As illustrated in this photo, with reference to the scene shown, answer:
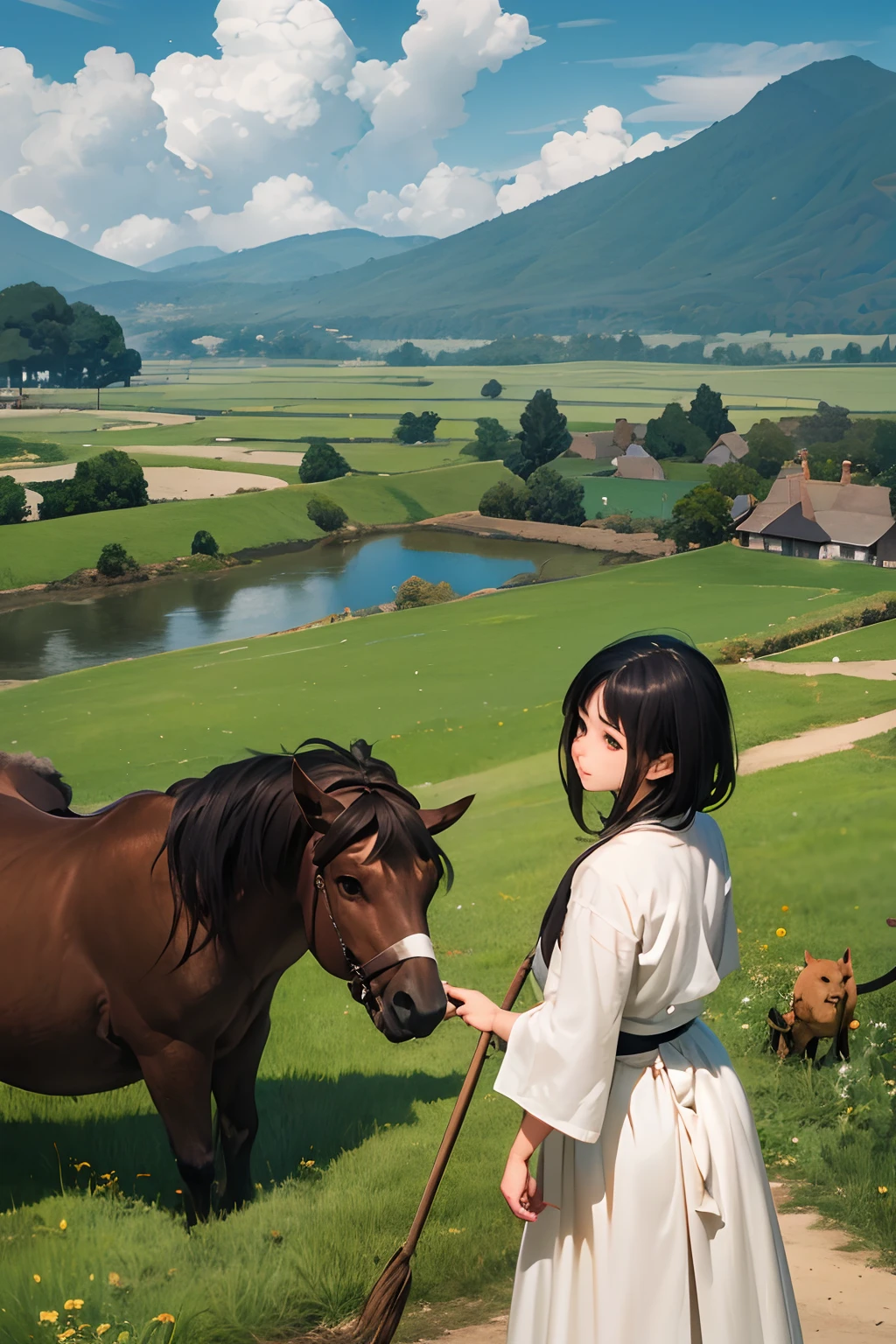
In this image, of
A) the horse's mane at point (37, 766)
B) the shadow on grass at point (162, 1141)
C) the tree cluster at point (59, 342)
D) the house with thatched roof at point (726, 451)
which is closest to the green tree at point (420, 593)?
the house with thatched roof at point (726, 451)

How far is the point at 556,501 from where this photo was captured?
14281mm

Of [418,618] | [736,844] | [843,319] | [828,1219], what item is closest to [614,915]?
[828,1219]

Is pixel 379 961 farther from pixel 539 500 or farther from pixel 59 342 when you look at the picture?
pixel 59 342

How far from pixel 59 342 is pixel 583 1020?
13.3 m

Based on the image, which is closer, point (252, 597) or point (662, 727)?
point (662, 727)

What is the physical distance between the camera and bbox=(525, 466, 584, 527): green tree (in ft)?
46.7

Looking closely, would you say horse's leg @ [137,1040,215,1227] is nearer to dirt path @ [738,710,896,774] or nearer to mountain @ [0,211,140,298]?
dirt path @ [738,710,896,774]

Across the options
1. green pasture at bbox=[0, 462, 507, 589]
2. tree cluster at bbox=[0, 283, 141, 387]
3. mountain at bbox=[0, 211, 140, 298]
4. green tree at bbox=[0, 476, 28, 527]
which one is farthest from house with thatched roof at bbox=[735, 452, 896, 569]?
green tree at bbox=[0, 476, 28, 527]

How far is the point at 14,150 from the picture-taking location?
41.1ft

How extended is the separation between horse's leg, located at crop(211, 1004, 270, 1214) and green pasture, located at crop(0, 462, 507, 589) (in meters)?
9.38

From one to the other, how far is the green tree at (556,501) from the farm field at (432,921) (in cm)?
90

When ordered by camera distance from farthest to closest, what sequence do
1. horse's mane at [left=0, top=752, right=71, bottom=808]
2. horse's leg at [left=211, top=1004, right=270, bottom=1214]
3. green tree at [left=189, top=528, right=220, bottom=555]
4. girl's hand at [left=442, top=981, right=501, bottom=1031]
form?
green tree at [left=189, top=528, right=220, bottom=555], horse's mane at [left=0, top=752, right=71, bottom=808], horse's leg at [left=211, top=1004, right=270, bottom=1214], girl's hand at [left=442, top=981, right=501, bottom=1031]

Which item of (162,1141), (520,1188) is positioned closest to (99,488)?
(162,1141)

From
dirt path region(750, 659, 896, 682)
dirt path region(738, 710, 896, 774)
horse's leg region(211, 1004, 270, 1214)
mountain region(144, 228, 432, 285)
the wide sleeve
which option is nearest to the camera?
the wide sleeve
